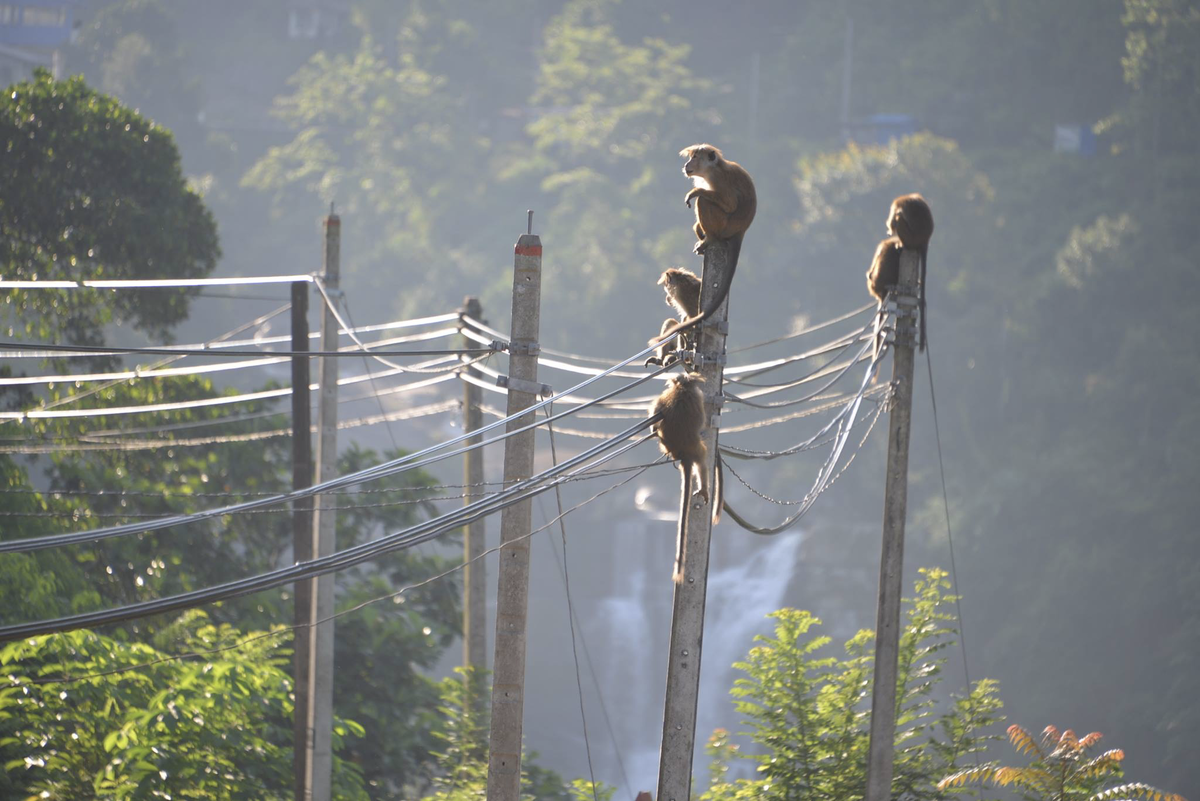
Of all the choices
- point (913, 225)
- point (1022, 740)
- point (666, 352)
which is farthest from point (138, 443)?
point (1022, 740)

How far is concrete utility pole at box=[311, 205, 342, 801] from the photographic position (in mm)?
9367

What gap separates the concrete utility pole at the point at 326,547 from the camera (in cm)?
937

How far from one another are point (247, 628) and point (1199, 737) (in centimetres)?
1899

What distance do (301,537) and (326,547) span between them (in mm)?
219

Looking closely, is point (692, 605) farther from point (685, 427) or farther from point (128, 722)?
point (128, 722)

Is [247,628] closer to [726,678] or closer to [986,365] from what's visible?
[726,678]

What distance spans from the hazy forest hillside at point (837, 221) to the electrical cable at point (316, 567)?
747 cm

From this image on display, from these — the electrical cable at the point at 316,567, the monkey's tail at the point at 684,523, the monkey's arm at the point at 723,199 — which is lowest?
the electrical cable at the point at 316,567

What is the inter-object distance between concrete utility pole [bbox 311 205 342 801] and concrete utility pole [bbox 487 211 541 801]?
380 cm

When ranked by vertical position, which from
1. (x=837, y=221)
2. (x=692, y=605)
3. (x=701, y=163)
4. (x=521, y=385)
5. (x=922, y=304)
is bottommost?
(x=692, y=605)

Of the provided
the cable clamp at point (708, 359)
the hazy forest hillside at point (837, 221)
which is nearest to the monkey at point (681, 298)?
the cable clamp at point (708, 359)

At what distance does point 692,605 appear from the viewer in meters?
5.44

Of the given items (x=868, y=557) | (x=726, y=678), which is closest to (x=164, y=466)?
(x=726, y=678)

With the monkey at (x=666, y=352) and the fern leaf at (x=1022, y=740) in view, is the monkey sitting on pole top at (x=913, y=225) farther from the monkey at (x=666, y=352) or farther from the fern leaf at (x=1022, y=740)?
the fern leaf at (x=1022, y=740)
